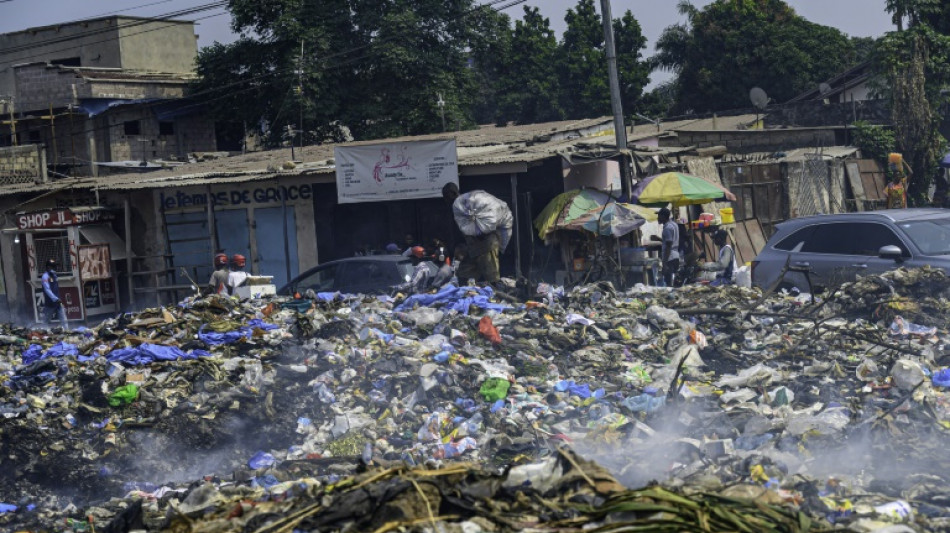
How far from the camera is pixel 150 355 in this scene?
10141mm

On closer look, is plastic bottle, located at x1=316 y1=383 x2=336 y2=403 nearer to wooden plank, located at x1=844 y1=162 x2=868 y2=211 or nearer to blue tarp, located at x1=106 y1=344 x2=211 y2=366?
blue tarp, located at x1=106 y1=344 x2=211 y2=366

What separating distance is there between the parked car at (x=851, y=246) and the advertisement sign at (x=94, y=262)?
14.4m

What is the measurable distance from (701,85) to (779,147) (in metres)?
18.7

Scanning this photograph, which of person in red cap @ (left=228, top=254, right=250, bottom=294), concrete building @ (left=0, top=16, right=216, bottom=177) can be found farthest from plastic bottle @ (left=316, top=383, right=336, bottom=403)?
concrete building @ (left=0, top=16, right=216, bottom=177)

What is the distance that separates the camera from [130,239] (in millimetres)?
21609

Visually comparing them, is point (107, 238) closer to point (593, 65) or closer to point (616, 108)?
point (616, 108)

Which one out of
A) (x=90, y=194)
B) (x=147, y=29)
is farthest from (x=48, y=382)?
(x=147, y=29)

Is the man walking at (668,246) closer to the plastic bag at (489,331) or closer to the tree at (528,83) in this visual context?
the plastic bag at (489,331)

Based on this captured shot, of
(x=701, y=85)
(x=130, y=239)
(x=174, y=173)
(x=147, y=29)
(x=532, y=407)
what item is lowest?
(x=532, y=407)

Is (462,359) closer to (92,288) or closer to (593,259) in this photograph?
(593,259)

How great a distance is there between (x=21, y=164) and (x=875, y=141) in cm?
2215

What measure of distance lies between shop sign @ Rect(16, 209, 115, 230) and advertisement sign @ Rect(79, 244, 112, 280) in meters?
0.69

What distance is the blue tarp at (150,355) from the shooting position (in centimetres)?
1011

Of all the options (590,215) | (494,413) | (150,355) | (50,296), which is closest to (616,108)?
(590,215)
